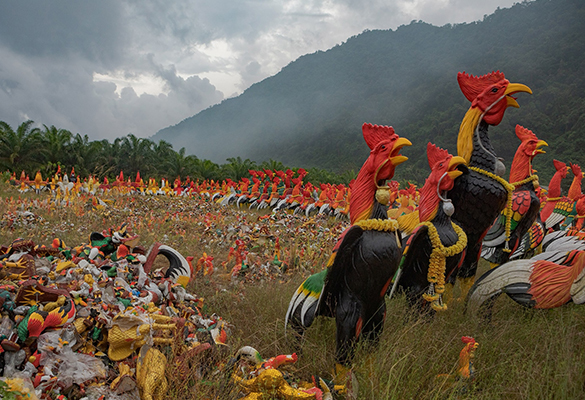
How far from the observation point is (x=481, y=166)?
3.72 metres

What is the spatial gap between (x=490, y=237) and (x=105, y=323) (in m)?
4.79

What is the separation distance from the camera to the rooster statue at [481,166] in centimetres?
358

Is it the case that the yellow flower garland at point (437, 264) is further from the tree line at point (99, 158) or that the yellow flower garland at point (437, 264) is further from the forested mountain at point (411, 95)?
the forested mountain at point (411, 95)

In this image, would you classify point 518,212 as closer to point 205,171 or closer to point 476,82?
point 476,82

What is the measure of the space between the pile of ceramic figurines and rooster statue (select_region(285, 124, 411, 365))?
113 cm

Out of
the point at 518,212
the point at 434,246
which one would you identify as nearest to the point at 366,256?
the point at 434,246

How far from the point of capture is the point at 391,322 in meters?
3.33

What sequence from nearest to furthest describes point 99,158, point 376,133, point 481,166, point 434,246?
point 376,133 → point 434,246 → point 481,166 → point 99,158

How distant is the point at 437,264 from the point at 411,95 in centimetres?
5321

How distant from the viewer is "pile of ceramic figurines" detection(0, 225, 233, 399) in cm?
206

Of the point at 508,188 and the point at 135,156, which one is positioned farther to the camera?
the point at 135,156

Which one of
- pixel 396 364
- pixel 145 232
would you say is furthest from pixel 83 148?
pixel 396 364

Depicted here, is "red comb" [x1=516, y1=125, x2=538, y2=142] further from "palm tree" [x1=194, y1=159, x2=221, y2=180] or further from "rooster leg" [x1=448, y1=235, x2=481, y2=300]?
"palm tree" [x1=194, y1=159, x2=221, y2=180]

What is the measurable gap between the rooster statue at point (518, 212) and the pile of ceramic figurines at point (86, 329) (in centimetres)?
386
